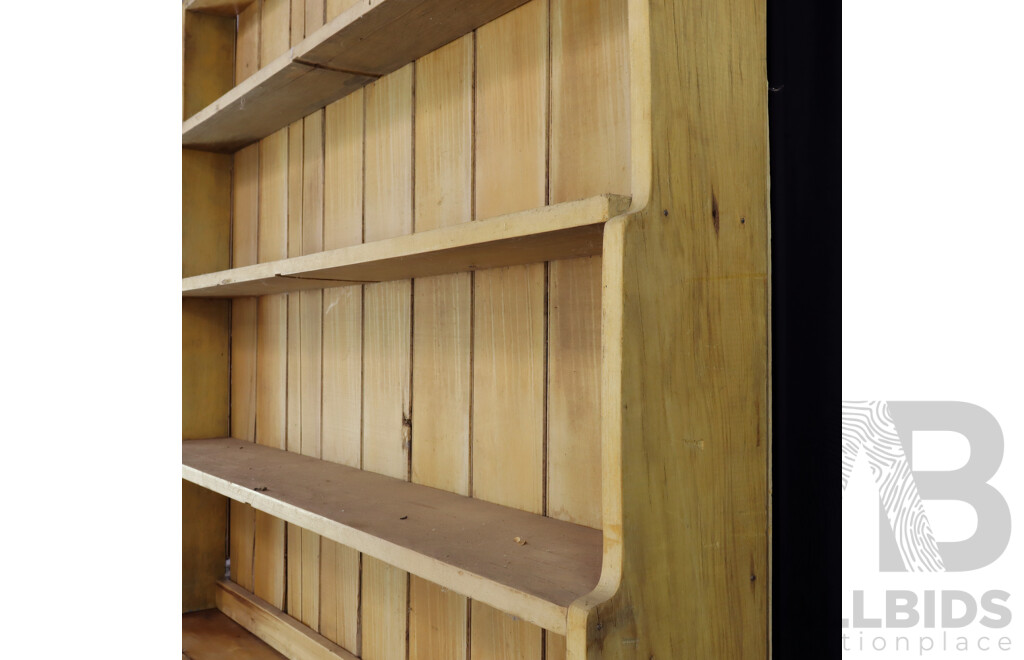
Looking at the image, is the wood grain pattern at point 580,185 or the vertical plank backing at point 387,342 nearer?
the wood grain pattern at point 580,185

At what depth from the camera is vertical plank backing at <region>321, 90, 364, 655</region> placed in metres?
1.57

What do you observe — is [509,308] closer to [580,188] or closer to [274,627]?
[580,188]

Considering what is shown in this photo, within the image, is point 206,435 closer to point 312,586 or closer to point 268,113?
point 312,586

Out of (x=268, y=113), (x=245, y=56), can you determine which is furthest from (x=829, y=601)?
(x=245, y=56)

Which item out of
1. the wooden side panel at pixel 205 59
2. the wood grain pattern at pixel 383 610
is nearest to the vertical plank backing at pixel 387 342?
the wood grain pattern at pixel 383 610

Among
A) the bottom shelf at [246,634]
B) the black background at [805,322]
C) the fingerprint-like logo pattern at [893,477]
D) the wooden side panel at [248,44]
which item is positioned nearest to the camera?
the black background at [805,322]

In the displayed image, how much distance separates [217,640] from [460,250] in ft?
4.28

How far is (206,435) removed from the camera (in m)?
2.02

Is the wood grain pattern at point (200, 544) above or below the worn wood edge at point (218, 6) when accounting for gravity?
below

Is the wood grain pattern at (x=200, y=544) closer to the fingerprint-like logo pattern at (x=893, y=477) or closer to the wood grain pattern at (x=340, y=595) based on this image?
the wood grain pattern at (x=340, y=595)

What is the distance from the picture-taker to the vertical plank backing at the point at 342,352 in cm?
157

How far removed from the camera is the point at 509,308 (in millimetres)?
1210

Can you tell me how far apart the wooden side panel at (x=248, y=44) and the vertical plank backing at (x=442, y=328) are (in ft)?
2.40
